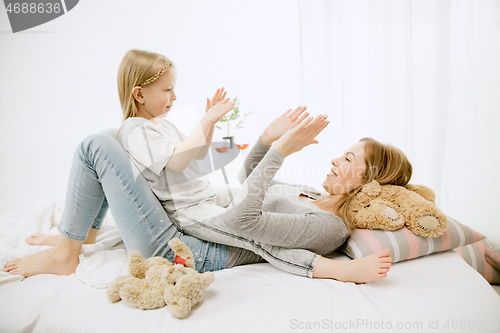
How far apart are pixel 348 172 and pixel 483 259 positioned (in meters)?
0.70

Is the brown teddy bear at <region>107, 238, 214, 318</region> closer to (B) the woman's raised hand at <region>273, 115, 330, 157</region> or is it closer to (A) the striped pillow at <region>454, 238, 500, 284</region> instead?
(B) the woman's raised hand at <region>273, 115, 330, 157</region>

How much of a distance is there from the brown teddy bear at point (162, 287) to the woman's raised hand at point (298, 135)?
0.44m

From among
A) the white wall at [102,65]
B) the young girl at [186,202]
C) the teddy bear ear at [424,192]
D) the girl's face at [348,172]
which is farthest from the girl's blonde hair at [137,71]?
the white wall at [102,65]

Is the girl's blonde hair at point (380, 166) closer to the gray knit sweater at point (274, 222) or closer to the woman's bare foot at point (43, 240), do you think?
the gray knit sweater at point (274, 222)

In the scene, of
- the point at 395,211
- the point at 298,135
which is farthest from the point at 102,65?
the point at 395,211

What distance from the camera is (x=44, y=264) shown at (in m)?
1.03

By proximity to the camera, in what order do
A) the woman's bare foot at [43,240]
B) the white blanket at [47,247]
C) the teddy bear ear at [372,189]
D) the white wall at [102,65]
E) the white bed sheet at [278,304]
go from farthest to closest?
1. the white wall at [102,65]
2. the woman's bare foot at [43,240]
3. the teddy bear ear at [372,189]
4. the white blanket at [47,247]
5. the white bed sheet at [278,304]

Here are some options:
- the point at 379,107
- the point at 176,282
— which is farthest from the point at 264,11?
the point at 176,282

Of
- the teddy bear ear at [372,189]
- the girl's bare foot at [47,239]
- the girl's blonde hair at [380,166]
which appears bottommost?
the girl's bare foot at [47,239]

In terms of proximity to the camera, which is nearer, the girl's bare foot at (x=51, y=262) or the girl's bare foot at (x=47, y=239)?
the girl's bare foot at (x=51, y=262)

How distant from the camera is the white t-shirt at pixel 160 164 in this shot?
0.99m

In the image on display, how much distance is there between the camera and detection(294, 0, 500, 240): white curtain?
181cm

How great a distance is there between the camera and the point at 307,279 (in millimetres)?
932

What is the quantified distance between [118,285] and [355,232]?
2.60ft
